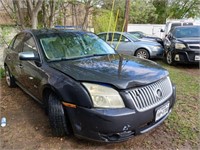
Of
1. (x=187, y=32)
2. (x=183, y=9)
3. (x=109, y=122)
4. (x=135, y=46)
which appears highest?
(x=183, y=9)

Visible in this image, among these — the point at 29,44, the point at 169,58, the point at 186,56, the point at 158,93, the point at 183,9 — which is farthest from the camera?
the point at 183,9

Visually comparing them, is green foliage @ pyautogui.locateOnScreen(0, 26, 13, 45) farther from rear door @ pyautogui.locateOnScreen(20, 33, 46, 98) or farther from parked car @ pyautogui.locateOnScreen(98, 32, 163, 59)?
rear door @ pyautogui.locateOnScreen(20, 33, 46, 98)

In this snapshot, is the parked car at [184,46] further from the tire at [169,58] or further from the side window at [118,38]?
the side window at [118,38]

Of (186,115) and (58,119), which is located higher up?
(58,119)

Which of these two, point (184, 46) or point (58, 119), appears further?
point (184, 46)

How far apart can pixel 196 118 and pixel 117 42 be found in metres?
6.58

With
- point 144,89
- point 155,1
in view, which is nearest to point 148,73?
point 144,89

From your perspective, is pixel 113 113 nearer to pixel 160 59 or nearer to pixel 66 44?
pixel 66 44

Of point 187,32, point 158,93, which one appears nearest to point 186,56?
point 187,32

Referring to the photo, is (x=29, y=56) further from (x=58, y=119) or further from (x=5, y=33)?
(x=5, y=33)

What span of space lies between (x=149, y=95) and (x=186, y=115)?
140 cm

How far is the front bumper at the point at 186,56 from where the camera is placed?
23.1 feet

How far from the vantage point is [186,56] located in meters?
7.18

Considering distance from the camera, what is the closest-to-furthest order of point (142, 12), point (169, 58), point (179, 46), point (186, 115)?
point (186, 115)
point (179, 46)
point (169, 58)
point (142, 12)
